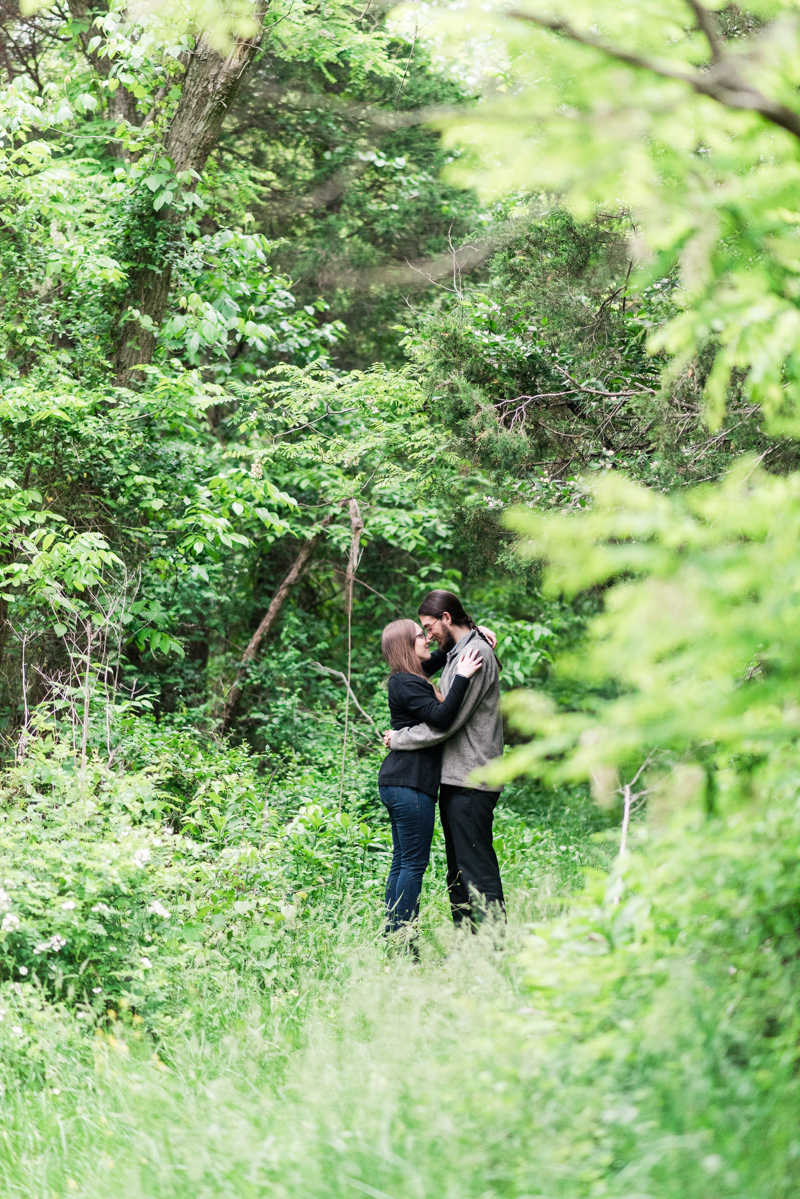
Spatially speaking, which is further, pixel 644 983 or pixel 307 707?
pixel 307 707

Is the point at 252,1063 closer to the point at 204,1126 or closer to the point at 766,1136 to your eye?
the point at 204,1126

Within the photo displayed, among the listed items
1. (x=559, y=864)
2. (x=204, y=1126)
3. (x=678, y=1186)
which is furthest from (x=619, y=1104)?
(x=559, y=864)

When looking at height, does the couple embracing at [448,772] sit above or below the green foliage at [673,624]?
below

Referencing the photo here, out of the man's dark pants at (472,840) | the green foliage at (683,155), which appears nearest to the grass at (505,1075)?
the man's dark pants at (472,840)

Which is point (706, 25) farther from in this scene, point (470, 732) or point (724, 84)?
point (470, 732)

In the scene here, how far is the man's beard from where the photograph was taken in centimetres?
506

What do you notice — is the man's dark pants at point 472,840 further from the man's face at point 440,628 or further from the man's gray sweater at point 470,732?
the man's face at point 440,628

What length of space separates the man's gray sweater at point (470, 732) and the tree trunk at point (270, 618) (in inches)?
195

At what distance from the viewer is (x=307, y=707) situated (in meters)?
10.2

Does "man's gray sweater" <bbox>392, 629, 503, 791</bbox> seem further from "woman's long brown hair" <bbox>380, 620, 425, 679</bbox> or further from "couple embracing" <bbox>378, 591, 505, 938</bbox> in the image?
"woman's long brown hair" <bbox>380, 620, 425, 679</bbox>

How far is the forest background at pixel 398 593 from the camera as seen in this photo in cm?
218

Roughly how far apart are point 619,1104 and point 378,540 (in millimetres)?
9230

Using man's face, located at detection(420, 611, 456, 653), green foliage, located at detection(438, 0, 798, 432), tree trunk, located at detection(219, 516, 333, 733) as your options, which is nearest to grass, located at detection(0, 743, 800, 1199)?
green foliage, located at detection(438, 0, 798, 432)

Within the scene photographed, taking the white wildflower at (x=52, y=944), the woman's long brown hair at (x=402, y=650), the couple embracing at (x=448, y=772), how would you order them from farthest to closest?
the woman's long brown hair at (x=402, y=650), the couple embracing at (x=448, y=772), the white wildflower at (x=52, y=944)
